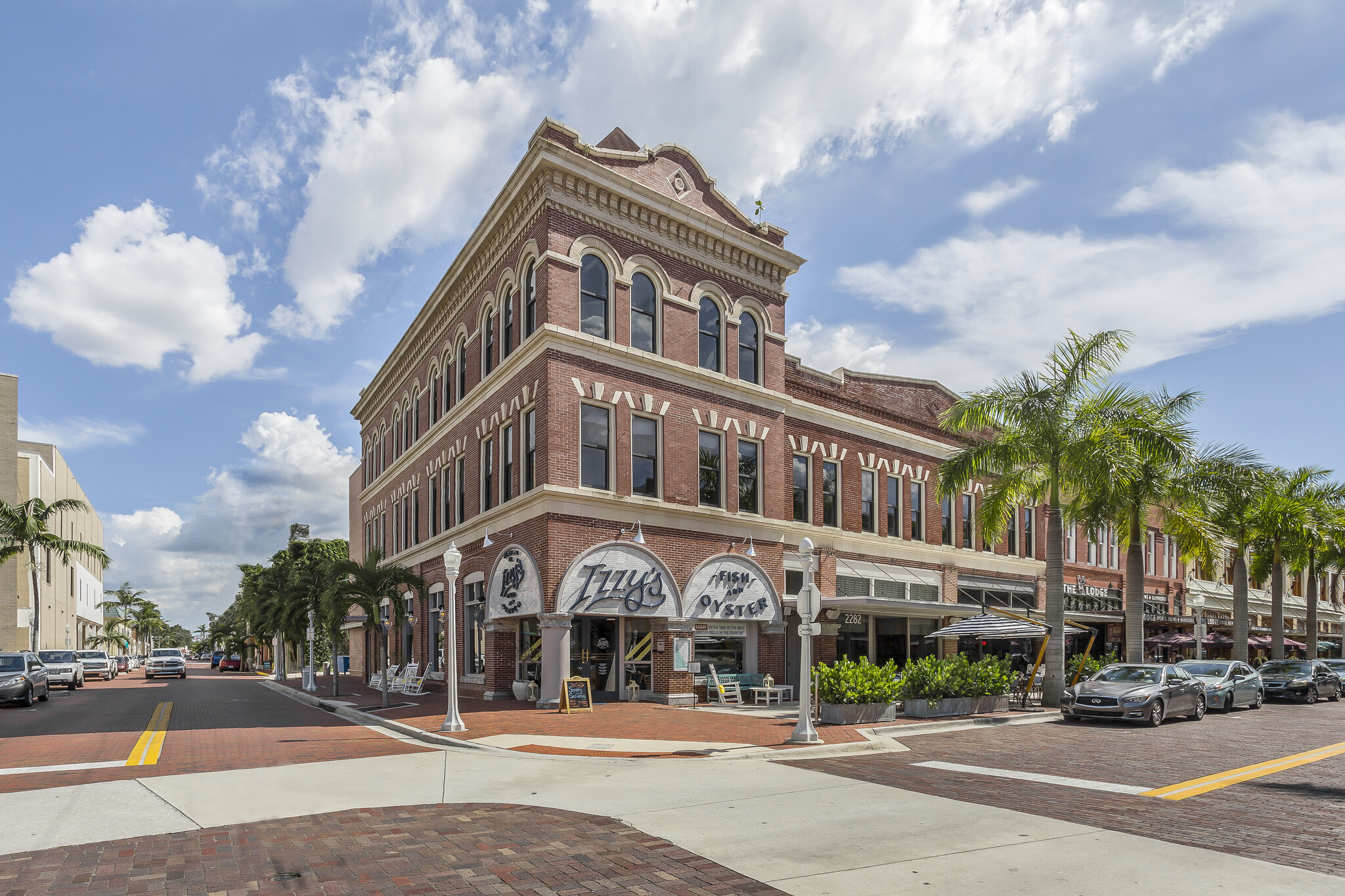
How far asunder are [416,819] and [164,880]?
2.61 meters

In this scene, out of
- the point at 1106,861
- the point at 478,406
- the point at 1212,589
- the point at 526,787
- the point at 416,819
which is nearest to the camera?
the point at 1106,861

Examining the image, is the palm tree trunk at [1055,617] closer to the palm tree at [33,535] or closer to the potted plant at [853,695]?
the potted plant at [853,695]

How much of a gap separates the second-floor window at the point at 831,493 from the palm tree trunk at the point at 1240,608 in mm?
17357

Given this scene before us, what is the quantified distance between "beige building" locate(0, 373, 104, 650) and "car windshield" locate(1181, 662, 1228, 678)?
52.1 m

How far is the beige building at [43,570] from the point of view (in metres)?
61.3

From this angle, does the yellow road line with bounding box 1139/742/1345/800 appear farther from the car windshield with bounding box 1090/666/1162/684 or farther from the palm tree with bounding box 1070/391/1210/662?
the palm tree with bounding box 1070/391/1210/662

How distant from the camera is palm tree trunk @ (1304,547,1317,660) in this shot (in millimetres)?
42000

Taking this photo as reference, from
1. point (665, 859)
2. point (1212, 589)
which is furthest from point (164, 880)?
point (1212, 589)

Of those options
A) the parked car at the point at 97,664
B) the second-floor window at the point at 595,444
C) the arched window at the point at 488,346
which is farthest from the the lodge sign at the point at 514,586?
the parked car at the point at 97,664

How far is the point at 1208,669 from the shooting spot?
84.7 ft

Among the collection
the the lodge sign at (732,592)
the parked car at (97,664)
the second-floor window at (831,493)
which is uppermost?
the second-floor window at (831,493)

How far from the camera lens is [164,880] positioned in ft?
22.9

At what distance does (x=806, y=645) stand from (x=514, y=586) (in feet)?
31.5

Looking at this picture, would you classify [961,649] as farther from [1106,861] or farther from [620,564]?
[1106,861]
